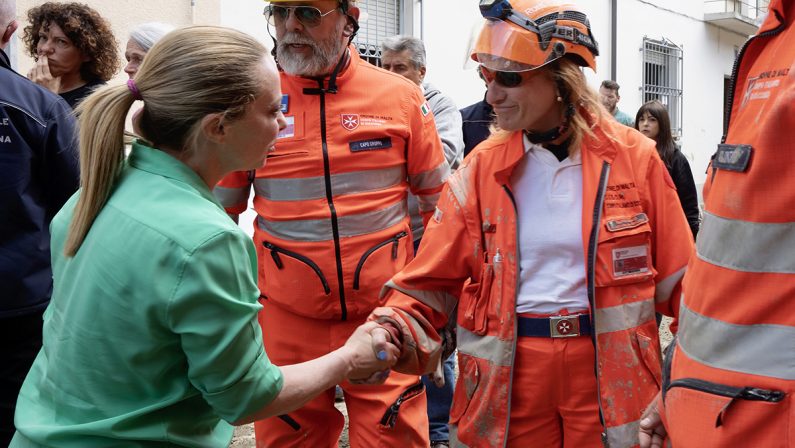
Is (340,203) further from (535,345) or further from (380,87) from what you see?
(535,345)

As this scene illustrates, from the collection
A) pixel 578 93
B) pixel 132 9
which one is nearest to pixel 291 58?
pixel 578 93

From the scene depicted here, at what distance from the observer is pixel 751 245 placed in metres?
1.59

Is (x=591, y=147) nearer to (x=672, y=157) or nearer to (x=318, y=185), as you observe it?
(x=318, y=185)

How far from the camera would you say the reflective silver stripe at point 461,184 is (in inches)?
110

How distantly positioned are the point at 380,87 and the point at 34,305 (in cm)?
163

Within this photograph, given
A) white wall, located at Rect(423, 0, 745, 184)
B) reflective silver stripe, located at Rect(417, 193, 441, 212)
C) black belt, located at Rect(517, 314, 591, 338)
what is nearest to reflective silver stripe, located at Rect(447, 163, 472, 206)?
black belt, located at Rect(517, 314, 591, 338)

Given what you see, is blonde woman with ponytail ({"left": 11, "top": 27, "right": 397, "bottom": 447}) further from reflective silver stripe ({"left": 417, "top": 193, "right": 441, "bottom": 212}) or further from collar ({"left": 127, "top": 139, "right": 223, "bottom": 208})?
reflective silver stripe ({"left": 417, "top": 193, "right": 441, "bottom": 212})

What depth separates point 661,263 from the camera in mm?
2660

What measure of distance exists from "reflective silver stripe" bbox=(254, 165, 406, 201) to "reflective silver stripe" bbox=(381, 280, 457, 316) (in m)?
0.65

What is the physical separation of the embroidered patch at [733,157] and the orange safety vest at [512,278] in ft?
2.94

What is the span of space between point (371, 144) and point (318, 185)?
0.93 ft

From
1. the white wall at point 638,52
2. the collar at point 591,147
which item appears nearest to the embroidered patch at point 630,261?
the collar at point 591,147

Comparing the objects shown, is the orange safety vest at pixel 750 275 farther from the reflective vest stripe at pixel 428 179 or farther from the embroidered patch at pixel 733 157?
the reflective vest stripe at pixel 428 179

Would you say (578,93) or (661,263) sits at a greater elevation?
(578,93)
